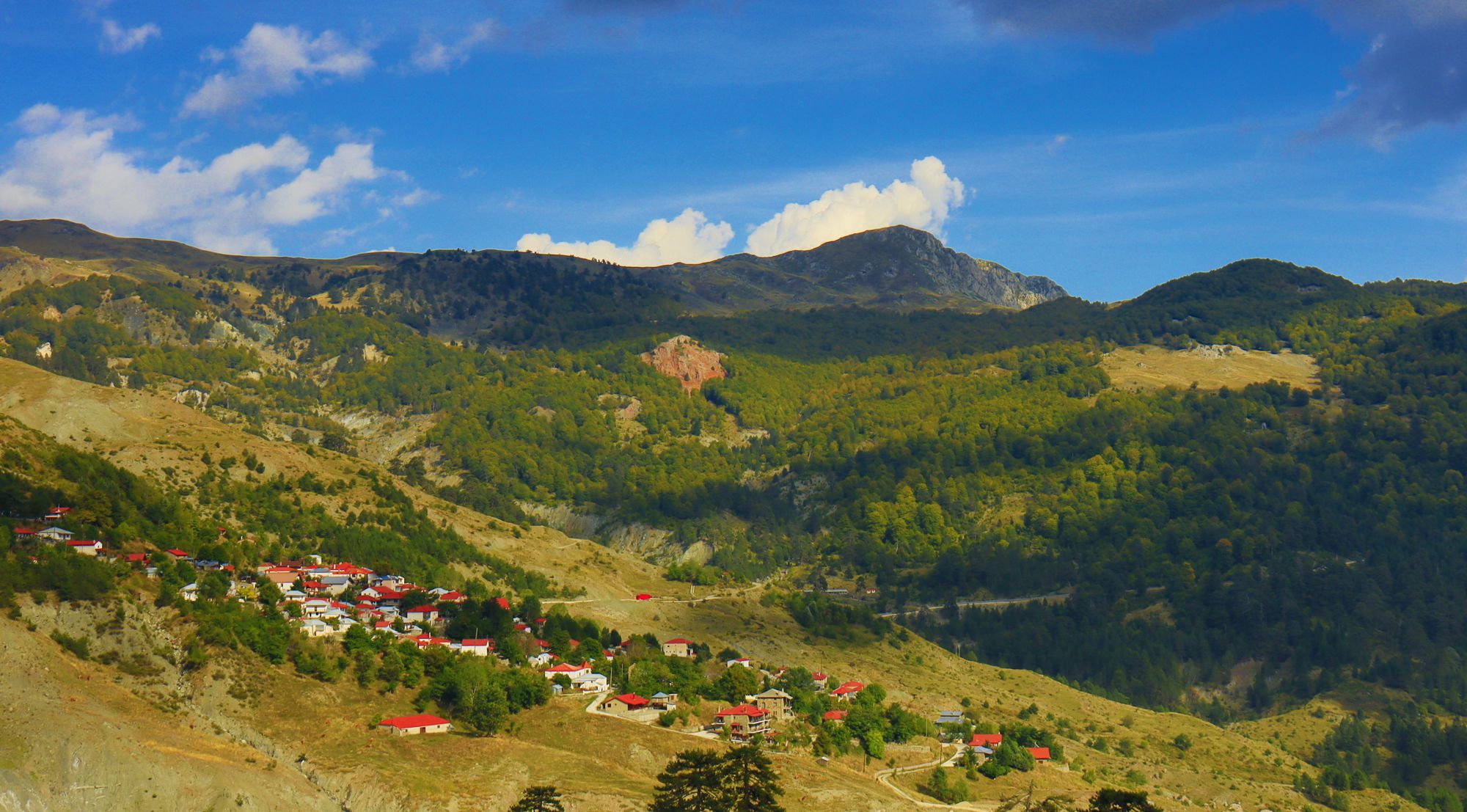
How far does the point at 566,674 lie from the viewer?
342ft

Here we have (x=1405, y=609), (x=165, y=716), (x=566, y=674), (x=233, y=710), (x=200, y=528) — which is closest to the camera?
(x=165, y=716)

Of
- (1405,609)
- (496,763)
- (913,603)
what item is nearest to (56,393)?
(496,763)

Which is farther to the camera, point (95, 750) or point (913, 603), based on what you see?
point (913, 603)

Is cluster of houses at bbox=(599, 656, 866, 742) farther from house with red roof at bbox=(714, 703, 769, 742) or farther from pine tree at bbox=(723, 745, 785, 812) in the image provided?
pine tree at bbox=(723, 745, 785, 812)

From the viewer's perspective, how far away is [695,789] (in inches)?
2852

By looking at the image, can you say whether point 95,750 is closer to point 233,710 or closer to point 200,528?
point 233,710

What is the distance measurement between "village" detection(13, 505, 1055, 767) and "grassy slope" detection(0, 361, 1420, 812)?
4.16 metres

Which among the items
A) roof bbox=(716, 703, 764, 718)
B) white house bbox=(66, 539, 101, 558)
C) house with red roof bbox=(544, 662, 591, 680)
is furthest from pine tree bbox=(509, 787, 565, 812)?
white house bbox=(66, 539, 101, 558)

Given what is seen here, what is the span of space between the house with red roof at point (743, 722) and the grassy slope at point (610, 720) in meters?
5.22

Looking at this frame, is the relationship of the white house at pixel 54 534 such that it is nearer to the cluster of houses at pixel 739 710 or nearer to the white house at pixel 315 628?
the white house at pixel 315 628

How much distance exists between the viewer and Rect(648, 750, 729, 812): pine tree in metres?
71.4

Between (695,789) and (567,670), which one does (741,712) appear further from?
(695,789)

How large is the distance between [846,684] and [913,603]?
77.2 metres

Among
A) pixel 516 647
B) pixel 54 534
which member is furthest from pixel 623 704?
pixel 54 534
